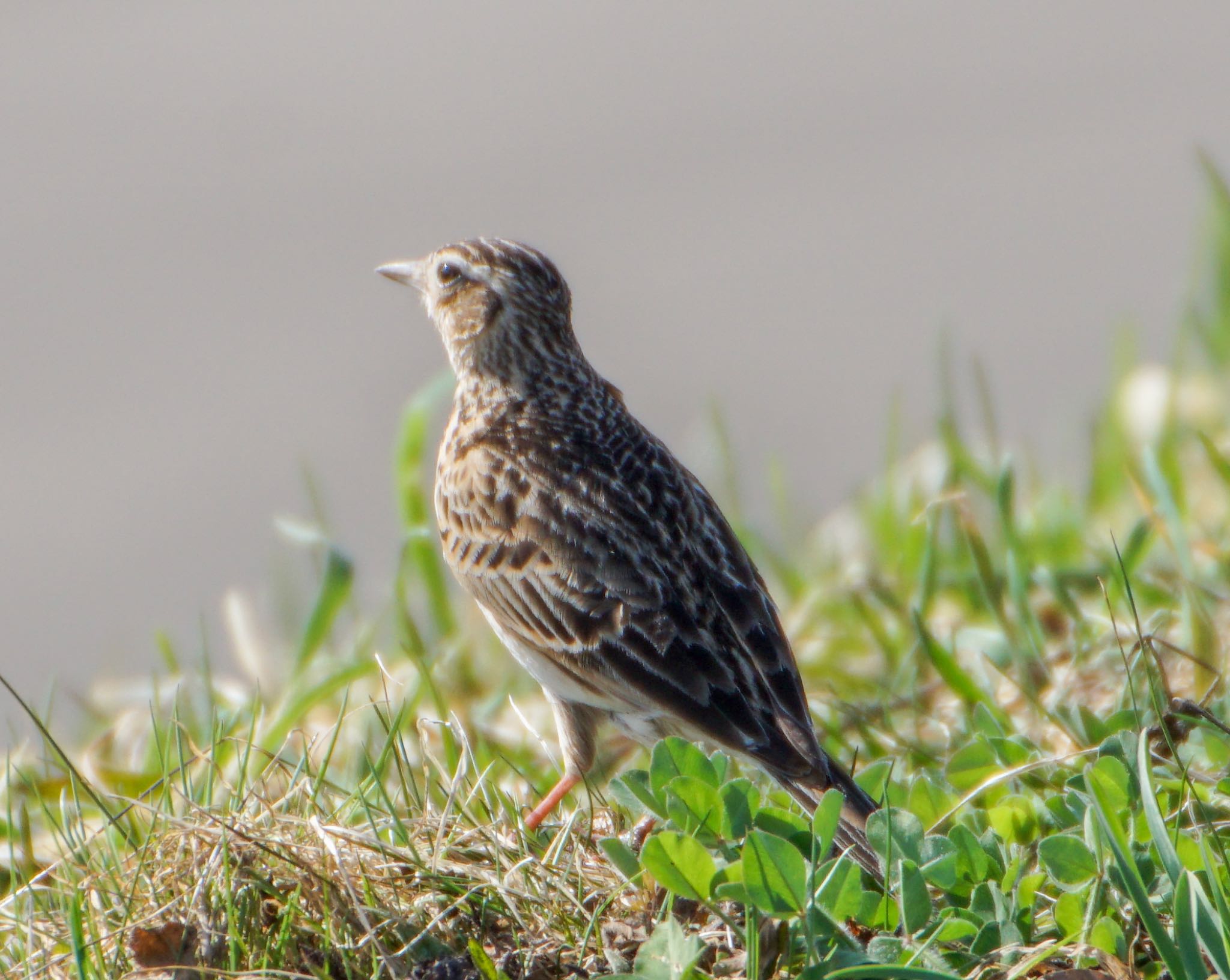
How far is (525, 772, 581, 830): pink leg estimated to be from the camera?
3.97m

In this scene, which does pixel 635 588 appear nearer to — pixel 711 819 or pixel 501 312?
pixel 711 819

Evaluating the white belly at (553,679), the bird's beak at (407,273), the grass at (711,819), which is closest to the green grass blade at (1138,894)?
the grass at (711,819)

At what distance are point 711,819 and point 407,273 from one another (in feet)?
11.0

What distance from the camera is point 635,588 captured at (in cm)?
450

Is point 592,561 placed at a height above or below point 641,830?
above

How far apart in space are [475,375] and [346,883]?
2733 mm

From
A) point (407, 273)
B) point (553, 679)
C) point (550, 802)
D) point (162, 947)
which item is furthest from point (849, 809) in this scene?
point (407, 273)

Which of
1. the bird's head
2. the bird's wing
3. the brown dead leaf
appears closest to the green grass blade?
the bird's wing

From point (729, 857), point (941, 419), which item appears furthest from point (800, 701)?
point (941, 419)

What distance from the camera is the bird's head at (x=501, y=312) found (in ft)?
18.7

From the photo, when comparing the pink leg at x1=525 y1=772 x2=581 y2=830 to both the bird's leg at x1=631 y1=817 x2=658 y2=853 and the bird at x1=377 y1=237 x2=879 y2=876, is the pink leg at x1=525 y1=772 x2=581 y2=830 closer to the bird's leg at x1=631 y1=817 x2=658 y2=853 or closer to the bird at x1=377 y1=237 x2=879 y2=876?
the bird at x1=377 y1=237 x2=879 y2=876

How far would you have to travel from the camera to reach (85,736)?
21.0 ft

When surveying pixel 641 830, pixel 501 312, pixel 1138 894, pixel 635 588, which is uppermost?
pixel 501 312

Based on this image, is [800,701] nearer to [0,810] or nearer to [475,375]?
[475,375]
